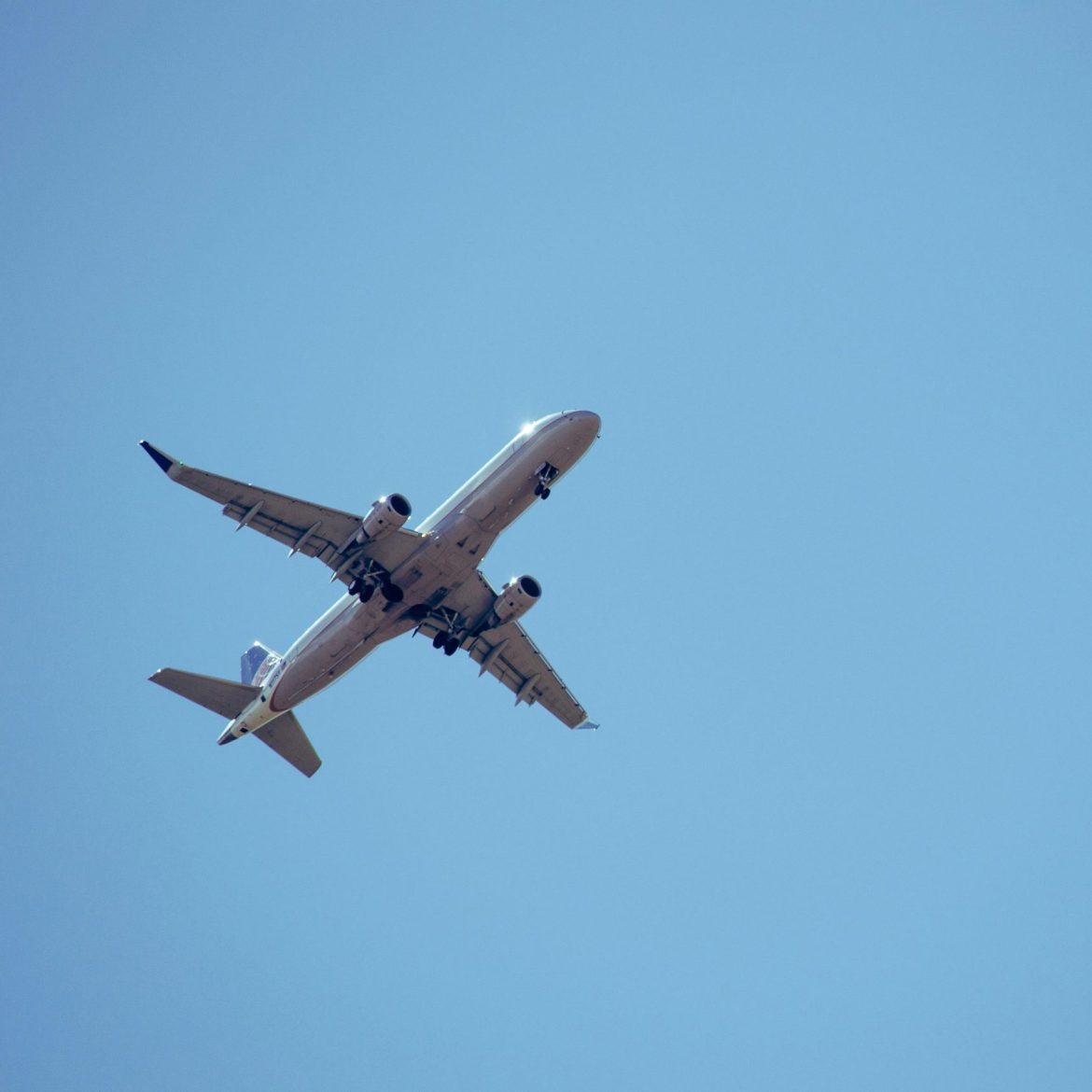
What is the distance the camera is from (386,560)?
176 feet

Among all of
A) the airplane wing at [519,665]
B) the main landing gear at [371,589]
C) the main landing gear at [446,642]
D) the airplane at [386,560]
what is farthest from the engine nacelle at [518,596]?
the main landing gear at [371,589]

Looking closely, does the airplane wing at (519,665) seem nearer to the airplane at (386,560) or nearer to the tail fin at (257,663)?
the airplane at (386,560)

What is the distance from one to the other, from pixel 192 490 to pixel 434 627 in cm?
1186

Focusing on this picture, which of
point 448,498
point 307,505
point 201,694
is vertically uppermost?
point 448,498

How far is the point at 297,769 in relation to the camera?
6025 centimetres

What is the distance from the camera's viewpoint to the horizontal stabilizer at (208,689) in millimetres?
57156

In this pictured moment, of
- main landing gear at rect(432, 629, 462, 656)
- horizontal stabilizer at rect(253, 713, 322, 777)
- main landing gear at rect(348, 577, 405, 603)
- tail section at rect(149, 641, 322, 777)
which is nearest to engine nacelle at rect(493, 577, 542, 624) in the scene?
main landing gear at rect(432, 629, 462, 656)

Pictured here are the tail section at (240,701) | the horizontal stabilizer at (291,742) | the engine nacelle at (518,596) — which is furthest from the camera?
the horizontal stabilizer at (291,742)

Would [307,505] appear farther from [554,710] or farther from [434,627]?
[554,710]

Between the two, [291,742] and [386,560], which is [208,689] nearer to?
[291,742]

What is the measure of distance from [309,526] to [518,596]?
829cm

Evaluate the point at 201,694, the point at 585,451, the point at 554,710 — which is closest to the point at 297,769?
the point at 201,694

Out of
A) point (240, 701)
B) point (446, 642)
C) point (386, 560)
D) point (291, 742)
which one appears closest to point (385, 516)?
point (386, 560)

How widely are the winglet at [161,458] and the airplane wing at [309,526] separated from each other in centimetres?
133
